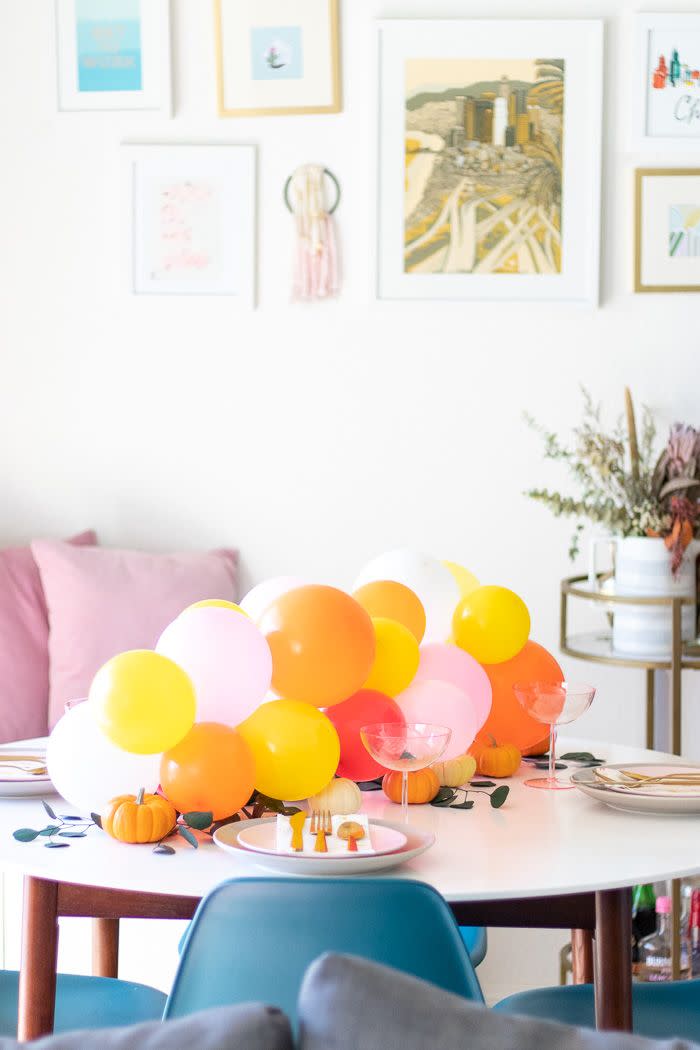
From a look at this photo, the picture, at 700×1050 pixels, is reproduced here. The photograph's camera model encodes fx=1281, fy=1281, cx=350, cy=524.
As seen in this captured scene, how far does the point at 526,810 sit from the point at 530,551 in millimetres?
1449

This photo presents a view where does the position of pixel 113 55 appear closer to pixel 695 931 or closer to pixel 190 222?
pixel 190 222

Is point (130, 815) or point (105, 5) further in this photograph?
point (105, 5)

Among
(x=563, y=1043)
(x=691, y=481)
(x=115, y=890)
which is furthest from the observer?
(x=691, y=481)

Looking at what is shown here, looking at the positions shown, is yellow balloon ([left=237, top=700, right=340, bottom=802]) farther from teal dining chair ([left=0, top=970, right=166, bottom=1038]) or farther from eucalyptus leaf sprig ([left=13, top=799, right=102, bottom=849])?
teal dining chair ([left=0, top=970, right=166, bottom=1038])

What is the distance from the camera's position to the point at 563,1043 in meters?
0.84

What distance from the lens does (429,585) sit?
2053 mm

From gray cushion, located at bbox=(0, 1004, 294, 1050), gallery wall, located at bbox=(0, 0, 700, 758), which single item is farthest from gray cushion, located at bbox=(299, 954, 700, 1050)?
gallery wall, located at bbox=(0, 0, 700, 758)

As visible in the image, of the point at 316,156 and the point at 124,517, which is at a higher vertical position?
the point at 316,156

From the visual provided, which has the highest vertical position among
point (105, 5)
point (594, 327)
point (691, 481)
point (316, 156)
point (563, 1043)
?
point (105, 5)

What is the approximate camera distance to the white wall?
3.06 metres

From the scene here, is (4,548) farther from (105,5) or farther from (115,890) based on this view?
(115,890)

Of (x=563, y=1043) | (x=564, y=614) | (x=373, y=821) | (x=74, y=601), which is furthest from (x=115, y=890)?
(x=564, y=614)

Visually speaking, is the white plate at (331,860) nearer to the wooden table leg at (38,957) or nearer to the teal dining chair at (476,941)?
the wooden table leg at (38,957)

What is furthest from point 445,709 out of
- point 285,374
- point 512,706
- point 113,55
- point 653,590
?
point 113,55
